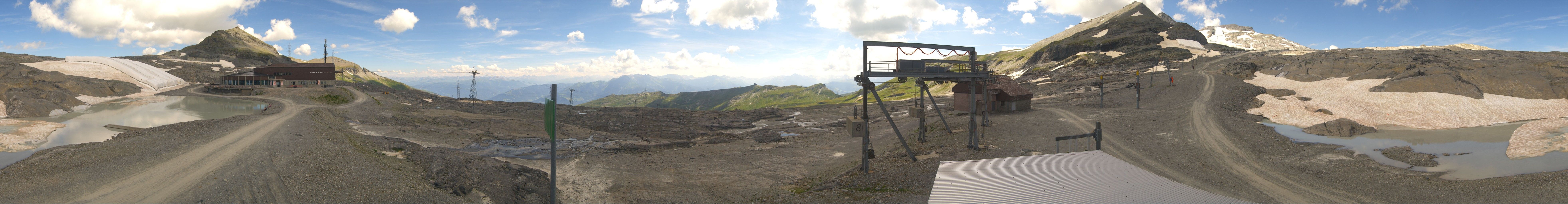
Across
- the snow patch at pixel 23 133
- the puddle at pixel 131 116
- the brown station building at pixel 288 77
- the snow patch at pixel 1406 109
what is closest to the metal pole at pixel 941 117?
the snow patch at pixel 1406 109

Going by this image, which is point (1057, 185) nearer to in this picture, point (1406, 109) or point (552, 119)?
point (552, 119)

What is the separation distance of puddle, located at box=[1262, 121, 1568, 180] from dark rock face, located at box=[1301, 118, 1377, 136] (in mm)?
258

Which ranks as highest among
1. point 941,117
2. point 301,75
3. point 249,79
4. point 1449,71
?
point 301,75

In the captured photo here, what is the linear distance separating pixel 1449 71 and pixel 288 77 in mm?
150706

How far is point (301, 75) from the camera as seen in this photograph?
92.6 metres

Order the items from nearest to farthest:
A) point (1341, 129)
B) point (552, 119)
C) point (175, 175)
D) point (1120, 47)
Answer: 1. point (552, 119)
2. point (175, 175)
3. point (1341, 129)
4. point (1120, 47)

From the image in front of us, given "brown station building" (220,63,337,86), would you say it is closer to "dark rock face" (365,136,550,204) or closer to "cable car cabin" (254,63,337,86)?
"cable car cabin" (254,63,337,86)

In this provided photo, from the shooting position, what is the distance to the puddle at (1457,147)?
59.2ft

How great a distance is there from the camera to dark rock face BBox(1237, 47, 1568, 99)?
36344 mm

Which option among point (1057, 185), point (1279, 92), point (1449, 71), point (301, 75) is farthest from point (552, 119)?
point (301, 75)

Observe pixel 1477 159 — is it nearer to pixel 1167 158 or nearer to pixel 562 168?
pixel 1167 158

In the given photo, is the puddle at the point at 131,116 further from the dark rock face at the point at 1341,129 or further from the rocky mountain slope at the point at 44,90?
the dark rock face at the point at 1341,129

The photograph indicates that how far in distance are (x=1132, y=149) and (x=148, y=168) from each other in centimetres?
4071

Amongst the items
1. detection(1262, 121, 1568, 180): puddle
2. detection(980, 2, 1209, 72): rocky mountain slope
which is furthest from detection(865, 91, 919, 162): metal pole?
detection(980, 2, 1209, 72): rocky mountain slope
